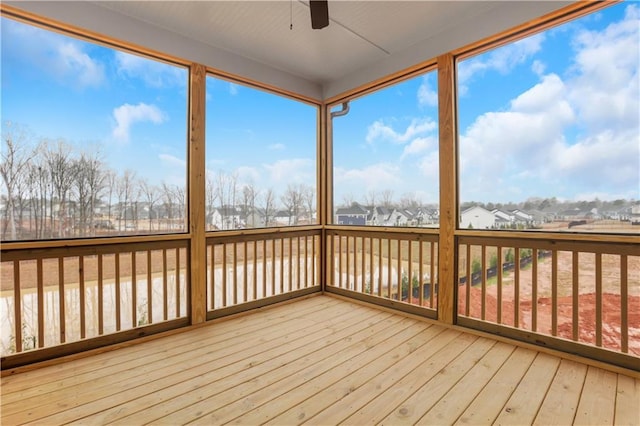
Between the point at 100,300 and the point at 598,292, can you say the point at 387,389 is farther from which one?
the point at 100,300

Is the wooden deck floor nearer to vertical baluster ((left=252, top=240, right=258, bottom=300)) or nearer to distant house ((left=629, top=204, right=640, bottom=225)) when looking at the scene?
vertical baluster ((left=252, top=240, right=258, bottom=300))

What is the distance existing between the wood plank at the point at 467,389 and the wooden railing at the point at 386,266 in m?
0.76

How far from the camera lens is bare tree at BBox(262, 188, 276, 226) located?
11.8 feet

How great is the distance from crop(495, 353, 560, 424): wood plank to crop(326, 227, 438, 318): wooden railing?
981mm

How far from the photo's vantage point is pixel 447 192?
289 centimetres

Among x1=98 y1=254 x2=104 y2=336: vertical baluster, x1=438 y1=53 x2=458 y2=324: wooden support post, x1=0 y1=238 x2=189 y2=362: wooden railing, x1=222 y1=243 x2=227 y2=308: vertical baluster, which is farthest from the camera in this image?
x1=222 y1=243 x2=227 y2=308: vertical baluster

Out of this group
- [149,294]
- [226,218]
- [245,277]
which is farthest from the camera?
[245,277]

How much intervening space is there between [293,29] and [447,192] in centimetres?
212

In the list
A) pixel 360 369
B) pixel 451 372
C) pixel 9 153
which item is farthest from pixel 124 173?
pixel 451 372

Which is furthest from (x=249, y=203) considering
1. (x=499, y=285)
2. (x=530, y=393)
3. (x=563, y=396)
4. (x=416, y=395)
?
(x=563, y=396)

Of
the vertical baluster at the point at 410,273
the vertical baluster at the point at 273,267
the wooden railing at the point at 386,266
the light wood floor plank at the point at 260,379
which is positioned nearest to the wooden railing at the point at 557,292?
the wooden railing at the point at 386,266

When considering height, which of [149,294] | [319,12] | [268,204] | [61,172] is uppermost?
[319,12]

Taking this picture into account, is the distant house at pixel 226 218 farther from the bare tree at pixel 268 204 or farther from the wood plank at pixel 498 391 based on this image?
the wood plank at pixel 498 391

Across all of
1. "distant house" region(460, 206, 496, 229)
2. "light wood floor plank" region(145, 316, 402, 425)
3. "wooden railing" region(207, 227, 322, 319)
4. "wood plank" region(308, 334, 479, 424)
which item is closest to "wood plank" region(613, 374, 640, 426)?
"wood plank" region(308, 334, 479, 424)
